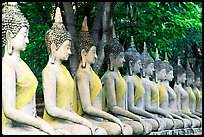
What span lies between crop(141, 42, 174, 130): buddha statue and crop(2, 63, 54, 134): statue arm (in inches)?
129

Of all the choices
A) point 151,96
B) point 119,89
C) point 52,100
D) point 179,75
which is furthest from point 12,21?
point 179,75

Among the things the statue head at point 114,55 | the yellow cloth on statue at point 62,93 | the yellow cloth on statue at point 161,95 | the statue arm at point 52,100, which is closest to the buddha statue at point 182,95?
the yellow cloth on statue at point 161,95

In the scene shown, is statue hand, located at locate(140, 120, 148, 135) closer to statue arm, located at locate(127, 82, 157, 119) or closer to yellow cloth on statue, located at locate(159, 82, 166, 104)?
statue arm, located at locate(127, 82, 157, 119)

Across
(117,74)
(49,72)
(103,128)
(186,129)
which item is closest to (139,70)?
(117,74)

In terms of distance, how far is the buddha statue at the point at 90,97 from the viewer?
6203 mm

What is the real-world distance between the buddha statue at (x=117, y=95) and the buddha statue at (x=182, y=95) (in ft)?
6.98

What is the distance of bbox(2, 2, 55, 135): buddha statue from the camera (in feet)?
16.0

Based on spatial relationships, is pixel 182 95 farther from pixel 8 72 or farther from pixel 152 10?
pixel 8 72

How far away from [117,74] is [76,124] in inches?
68.2

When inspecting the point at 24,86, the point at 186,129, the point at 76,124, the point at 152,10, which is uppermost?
the point at 152,10

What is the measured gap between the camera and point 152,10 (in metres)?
10.4

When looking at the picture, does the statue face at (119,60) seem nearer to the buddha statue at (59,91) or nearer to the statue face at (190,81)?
the buddha statue at (59,91)

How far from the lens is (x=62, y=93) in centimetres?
565

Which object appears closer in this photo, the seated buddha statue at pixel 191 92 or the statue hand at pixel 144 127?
the statue hand at pixel 144 127
